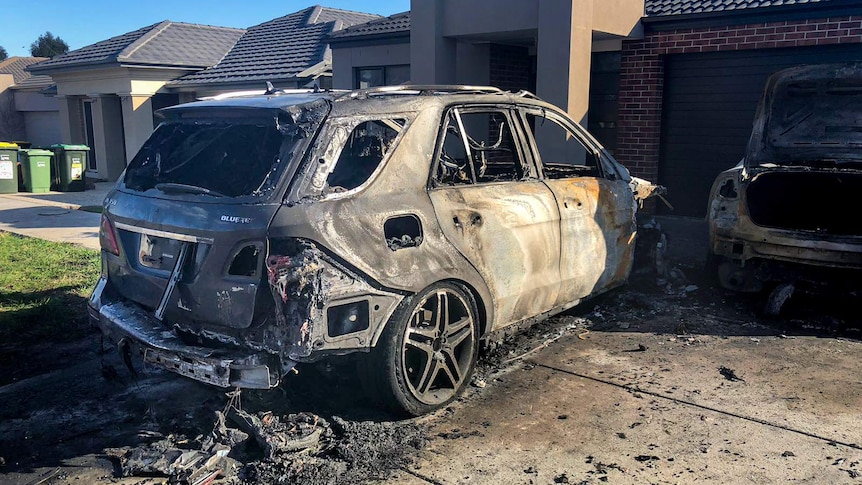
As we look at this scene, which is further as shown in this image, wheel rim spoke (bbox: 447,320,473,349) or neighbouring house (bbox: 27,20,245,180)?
neighbouring house (bbox: 27,20,245,180)

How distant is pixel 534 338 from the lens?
18.4ft

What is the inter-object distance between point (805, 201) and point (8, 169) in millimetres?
→ 17329

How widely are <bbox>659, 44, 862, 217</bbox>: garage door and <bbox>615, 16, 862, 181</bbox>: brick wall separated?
184 mm

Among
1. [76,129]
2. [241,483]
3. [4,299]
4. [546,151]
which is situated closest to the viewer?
[241,483]

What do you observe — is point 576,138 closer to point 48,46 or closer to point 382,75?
point 382,75

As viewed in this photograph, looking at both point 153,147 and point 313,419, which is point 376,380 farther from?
point 153,147

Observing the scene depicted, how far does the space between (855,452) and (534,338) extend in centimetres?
238

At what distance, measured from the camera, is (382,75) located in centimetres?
1350

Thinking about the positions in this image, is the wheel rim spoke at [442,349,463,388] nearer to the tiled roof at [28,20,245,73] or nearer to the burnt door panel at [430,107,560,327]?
the burnt door panel at [430,107,560,327]

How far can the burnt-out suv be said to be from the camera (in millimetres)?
3539

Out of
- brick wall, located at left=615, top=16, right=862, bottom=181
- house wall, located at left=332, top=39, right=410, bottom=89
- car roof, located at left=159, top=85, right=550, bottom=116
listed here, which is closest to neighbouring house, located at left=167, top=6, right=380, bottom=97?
house wall, located at left=332, top=39, right=410, bottom=89

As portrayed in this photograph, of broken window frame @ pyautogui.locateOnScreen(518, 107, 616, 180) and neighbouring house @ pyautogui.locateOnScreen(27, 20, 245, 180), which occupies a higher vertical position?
neighbouring house @ pyautogui.locateOnScreen(27, 20, 245, 180)

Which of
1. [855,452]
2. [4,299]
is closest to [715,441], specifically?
A: [855,452]

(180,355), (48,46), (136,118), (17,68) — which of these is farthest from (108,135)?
(48,46)
